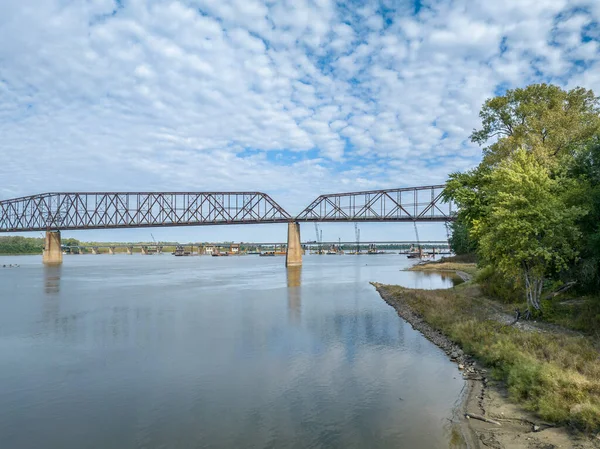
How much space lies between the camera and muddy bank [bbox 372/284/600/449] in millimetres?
10836

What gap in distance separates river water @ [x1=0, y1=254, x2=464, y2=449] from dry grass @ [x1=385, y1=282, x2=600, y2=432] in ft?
6.01

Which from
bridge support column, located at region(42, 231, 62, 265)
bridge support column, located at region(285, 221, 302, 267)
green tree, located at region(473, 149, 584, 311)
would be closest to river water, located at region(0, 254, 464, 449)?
green tree, located at region(473, 149, 584, 311)

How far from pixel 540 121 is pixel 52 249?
6352 inches

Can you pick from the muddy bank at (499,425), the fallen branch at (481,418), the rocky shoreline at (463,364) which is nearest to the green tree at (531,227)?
the rocky shoreline at (463,364)

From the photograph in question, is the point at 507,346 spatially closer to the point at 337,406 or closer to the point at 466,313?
the point at 337,406

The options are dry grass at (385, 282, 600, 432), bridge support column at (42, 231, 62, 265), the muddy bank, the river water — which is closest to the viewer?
the muddy bank

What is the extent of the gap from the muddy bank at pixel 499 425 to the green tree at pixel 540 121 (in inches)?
856

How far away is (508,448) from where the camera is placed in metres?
10.8

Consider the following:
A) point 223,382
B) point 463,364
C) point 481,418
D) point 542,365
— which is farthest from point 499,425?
point 223,382

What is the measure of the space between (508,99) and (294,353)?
33917 mm

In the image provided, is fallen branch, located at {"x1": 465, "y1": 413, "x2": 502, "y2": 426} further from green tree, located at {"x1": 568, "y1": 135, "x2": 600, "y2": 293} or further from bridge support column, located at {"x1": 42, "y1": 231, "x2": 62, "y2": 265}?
bridge support column, located at {"x1": 42, "y1": 231, "x2": 62, "y2": 265}

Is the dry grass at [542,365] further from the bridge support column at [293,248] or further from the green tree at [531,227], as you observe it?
the bridge support column at [293,248]

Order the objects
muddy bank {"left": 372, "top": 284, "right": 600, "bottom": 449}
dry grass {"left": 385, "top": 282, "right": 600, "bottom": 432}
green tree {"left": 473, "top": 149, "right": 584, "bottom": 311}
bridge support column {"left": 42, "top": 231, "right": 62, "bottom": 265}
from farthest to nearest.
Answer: bridge support column {"left": 42, "top": 231, "right": 62, "bottom": 265} < green tree {"left": 473, "top": 149, "right": 584, "bottom": 311} < dry grass {"left": 385, "top": 282, "right": 600, "bottom": 432} < muddy bank {"left": 372, "top": 284, "right": 600, "bottom": 449}

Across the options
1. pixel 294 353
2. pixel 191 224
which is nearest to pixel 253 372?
pixel 294 353
